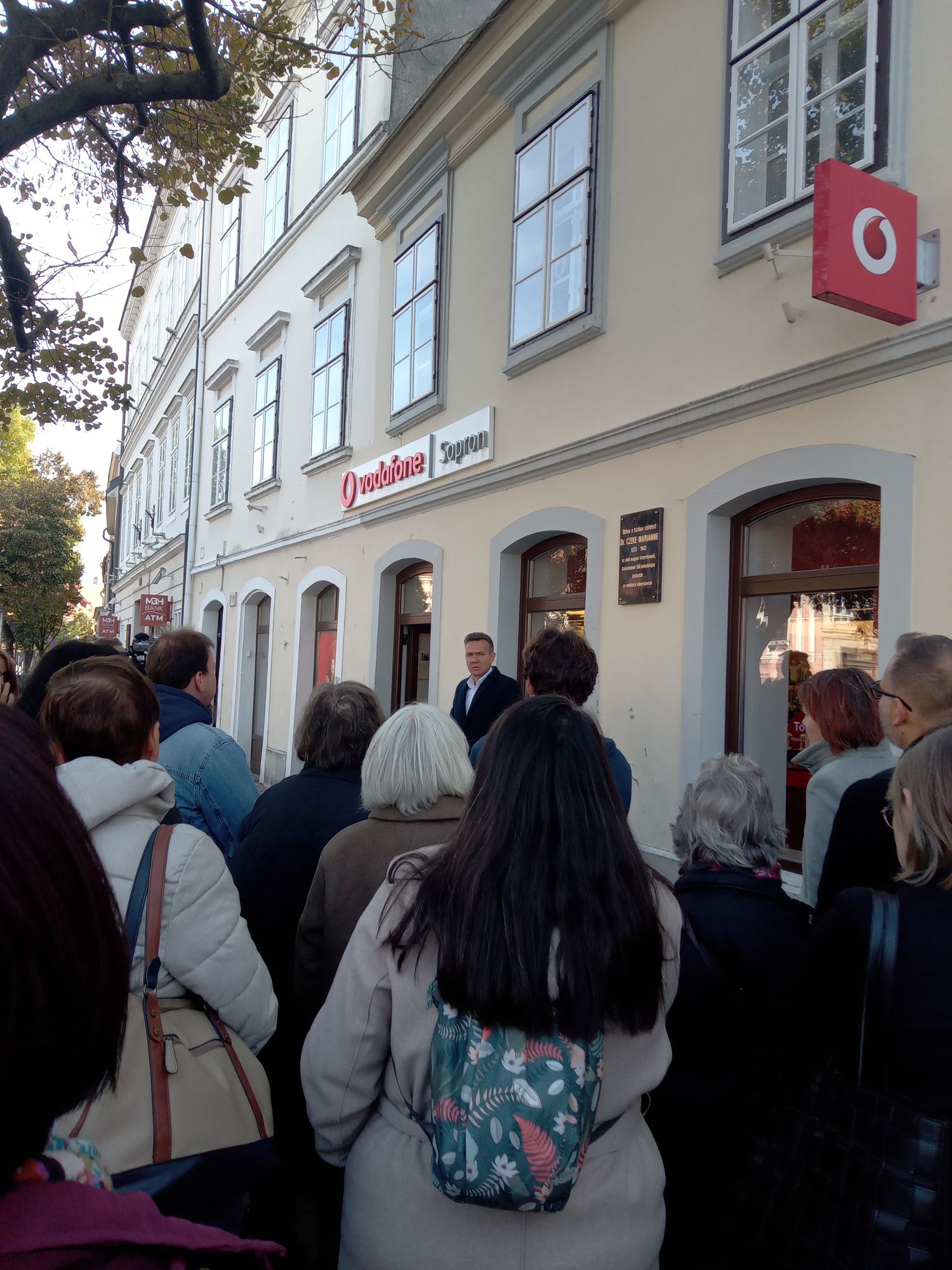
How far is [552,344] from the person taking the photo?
7.03 m

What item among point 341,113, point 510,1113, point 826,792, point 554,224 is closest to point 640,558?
point 554,224

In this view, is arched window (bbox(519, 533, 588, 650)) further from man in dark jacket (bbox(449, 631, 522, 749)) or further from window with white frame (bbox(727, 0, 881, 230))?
window with white frame (bbox(727, 0, 881, 230))

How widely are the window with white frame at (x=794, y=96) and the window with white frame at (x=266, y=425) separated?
9.05 metres

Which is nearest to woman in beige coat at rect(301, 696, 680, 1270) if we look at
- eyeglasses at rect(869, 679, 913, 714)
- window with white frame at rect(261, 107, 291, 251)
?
eyeglasses at rect(869, 679, 913, 714)

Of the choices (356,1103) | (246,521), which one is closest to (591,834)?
(356,1103)

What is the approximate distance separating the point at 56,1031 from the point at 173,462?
21937 mm

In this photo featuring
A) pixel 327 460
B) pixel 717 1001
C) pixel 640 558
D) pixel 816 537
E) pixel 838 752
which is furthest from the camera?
pixel 327 460

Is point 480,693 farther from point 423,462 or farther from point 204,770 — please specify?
point 423,462

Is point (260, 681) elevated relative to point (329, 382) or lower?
lower

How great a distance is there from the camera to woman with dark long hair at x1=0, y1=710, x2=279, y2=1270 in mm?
687

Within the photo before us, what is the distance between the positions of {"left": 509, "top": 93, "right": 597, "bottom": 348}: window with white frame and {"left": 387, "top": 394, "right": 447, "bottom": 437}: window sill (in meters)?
1.32

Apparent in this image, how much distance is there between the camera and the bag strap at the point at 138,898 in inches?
71.1

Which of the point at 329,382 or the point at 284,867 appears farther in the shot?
the point at 329,382

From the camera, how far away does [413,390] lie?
9375mm
